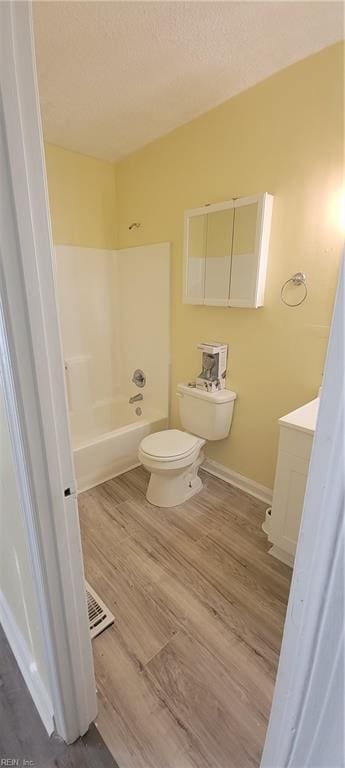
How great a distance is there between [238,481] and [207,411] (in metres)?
0.58

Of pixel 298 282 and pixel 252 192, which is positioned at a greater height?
pixel 252 192

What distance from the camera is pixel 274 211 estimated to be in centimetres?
168

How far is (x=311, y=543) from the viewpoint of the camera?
1.25 feet

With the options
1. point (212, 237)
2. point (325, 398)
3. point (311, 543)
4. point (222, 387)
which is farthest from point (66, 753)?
point (212, 237)

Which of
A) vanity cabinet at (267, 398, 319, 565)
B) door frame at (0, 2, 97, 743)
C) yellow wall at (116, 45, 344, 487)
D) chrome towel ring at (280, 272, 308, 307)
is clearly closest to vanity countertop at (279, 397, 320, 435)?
vanity cabinet at (267, 398, 319, 565)

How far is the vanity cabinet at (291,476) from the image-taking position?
1.36 m

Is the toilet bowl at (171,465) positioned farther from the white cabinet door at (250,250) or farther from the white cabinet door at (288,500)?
the white cabinet door at (250,250)

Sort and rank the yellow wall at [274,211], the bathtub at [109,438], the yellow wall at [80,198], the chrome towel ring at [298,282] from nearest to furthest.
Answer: the yellow wall at [274,211] < the chrome towel ring at [298,282] < the bathtub at [109,438] < the yellow wall at [80,198]

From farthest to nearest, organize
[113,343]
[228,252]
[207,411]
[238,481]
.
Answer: [113,343] < [238,481] < [207,411] < [228,252]

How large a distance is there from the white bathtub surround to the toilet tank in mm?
409

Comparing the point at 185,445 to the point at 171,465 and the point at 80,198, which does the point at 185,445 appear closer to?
the point at 171,465

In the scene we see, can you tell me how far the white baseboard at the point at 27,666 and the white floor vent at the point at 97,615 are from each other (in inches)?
9.6

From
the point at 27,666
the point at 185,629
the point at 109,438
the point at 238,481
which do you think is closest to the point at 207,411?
the point at 238,481

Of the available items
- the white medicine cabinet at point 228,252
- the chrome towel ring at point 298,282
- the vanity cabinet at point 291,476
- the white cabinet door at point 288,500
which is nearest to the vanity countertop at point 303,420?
the vanity cabinet at point 291,476
